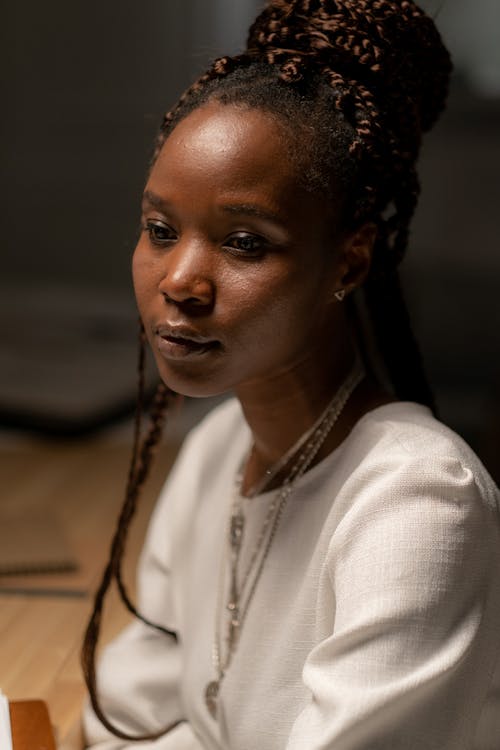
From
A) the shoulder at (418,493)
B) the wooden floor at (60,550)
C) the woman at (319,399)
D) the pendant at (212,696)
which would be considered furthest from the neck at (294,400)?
the wooden floor at (60,550)

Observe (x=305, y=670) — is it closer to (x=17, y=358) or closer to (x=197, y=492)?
(x=197, y=492)

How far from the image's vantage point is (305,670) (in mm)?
932

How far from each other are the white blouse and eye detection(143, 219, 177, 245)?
247 mm

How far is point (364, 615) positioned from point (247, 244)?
320 mm

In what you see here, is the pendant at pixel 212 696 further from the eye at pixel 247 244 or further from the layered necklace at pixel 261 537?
the eye at pixel 247 244

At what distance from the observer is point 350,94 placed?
40.3 inches

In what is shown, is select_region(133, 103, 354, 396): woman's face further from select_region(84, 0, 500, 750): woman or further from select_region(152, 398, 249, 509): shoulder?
select_region(152, 398, 249, 509): shoulder

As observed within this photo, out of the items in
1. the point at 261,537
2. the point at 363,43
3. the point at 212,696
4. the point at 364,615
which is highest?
the point at 363,43

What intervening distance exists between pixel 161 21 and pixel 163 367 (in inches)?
71.9

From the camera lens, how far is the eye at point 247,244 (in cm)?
99

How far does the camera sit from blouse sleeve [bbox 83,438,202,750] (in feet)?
4.15

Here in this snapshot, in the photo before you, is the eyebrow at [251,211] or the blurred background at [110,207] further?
the blurred background at [110,207]

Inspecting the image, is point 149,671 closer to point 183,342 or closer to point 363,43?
point 183,342

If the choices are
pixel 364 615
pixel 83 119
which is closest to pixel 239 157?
pixel 364 615
